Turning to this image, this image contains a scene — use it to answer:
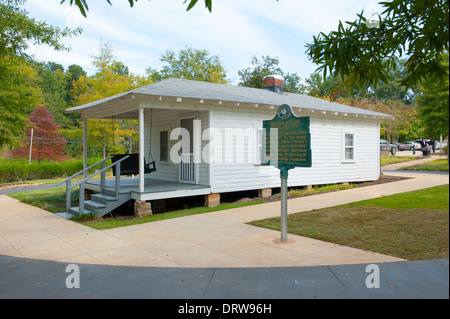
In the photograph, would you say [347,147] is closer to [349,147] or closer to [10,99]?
[349,147]

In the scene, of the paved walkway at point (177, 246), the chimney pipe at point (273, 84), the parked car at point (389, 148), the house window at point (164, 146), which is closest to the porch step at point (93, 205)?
the paved walkway at point (177, 246)

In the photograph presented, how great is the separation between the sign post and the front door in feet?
16.5

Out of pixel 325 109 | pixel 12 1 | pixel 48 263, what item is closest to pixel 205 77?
pixel 325 109

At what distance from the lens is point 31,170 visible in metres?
21.5

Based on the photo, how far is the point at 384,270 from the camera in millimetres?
4430

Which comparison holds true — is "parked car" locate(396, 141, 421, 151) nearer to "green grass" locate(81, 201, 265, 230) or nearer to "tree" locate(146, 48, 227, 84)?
"tree" locate(146, 48, 227, 84)

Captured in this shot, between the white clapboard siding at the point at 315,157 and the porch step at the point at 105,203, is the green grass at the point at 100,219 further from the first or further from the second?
the white clapboard siding at the point at 315,157

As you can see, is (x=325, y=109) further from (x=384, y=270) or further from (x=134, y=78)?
(x=134, y=78)

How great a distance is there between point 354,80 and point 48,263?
508 cm

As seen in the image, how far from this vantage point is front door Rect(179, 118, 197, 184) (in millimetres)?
11438

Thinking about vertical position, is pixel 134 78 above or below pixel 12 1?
above

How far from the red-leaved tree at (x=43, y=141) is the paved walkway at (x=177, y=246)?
24145 mm

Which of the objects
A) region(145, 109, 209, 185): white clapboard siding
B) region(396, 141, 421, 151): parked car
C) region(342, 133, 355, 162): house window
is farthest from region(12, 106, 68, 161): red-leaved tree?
region(396, 141, 421, 151): parked car

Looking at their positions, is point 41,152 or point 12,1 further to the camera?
point 41,152
